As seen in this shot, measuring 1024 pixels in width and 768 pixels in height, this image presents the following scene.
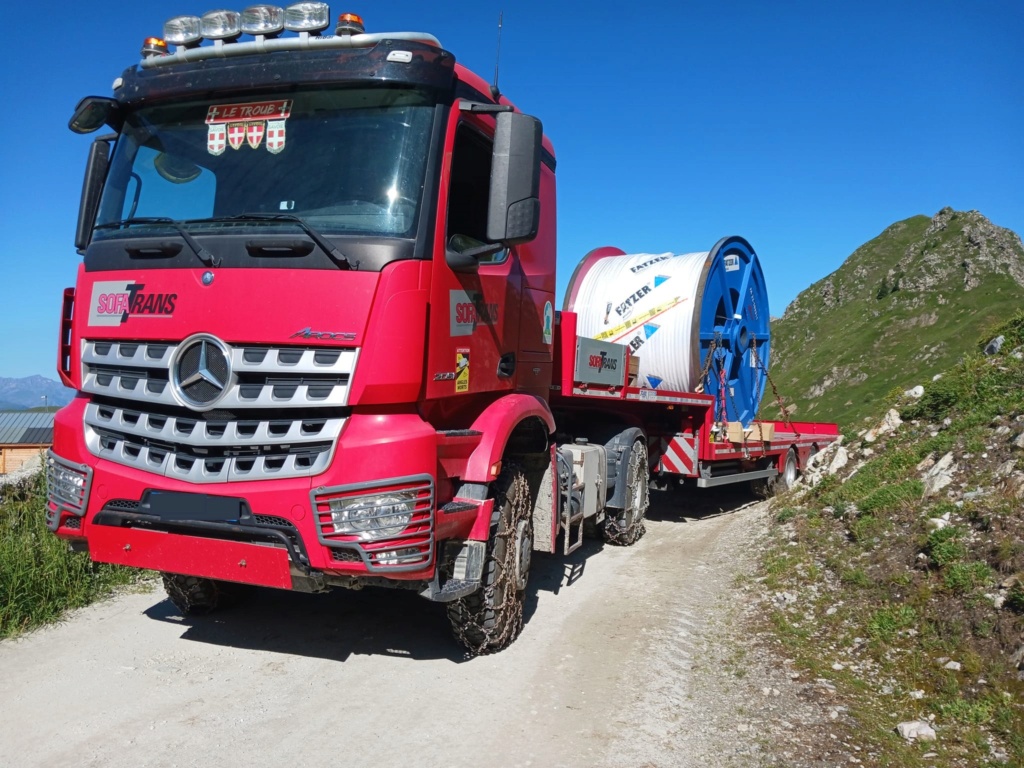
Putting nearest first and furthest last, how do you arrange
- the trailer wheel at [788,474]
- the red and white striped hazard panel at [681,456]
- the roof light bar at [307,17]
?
the roof light bar at [307,17] → the red and white striped hazard panel at [681,456] → the trailer wheel at [788,474]

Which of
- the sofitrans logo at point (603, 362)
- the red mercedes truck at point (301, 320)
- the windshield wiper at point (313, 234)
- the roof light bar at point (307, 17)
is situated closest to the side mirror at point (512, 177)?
the red mercedes truck at point (301, 320)

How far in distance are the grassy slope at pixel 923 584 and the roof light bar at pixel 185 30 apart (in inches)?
202

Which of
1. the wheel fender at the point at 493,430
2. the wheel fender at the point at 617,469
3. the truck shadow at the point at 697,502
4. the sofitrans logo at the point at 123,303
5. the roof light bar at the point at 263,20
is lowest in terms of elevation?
the truck shadow at the point at 697,502

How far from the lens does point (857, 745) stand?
3.91 meters

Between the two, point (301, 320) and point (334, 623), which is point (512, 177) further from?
point (334, 623)

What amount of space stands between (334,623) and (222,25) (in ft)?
12.3

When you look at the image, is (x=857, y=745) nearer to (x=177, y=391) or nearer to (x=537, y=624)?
(x=537, y=624)

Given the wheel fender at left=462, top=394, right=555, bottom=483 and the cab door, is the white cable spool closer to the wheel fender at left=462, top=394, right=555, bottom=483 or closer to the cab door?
the wheel fender at left=462, top=394, right=555, bottom=483

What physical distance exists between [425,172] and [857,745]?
11.7 feet

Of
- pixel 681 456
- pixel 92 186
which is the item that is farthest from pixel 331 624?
pixel 681 456

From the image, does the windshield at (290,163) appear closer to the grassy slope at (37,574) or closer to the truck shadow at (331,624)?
the grassy slope at (37,574)

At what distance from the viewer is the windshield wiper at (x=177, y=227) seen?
402 cm

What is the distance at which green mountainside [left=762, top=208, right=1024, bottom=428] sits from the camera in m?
34.1

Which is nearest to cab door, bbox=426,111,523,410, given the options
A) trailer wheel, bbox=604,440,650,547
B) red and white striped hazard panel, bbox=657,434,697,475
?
trailer wheel, bbox=604,440,650,547
